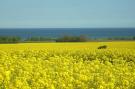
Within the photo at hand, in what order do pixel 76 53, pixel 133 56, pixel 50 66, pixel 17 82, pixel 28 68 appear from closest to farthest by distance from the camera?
pixel 17 82
pixel 28 68
pixel 50 66
pixel 133 56
pixel 76 53

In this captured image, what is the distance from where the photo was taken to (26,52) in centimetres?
2736

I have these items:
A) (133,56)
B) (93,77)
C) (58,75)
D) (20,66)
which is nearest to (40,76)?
(58,75)

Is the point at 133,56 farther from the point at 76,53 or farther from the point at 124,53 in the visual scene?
the point at 76,53

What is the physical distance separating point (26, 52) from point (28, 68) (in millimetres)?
13164

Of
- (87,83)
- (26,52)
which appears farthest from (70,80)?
(26,52)

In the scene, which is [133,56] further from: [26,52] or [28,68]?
[28,68]

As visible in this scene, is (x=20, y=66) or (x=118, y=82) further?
(x=20, y=66)

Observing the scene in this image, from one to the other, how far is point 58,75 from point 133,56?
13.0 meters

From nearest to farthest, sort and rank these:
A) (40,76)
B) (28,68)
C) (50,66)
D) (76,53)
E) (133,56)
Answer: (40,76)
(28,68)
(50,66)
(133,56)
(76,53)

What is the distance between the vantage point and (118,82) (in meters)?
12.2

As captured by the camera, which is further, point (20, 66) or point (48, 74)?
point (20, 66)

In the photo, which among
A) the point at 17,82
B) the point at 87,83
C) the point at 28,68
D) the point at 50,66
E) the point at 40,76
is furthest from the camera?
the point at 50,66

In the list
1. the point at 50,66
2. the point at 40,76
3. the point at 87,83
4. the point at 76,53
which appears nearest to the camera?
the point at 87,83

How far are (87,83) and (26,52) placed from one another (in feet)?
52.0
